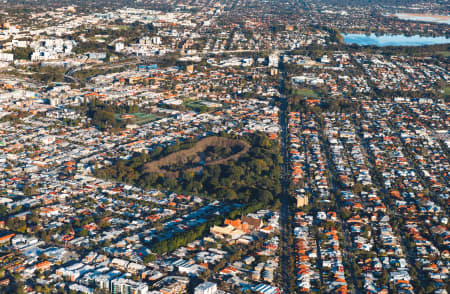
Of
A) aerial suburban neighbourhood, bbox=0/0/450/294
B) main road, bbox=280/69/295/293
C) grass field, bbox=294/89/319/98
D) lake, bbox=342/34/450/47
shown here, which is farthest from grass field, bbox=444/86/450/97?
lake, bbox=342/34/450/47

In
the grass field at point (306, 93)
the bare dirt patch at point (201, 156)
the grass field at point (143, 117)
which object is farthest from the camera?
the grass field at point (306, 93)

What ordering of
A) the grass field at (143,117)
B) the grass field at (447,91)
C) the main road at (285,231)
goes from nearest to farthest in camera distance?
the main road at (285,231), the grass field at (143,117), the grass field at (447,91)

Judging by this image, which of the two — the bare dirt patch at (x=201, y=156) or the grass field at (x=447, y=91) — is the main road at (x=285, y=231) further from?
the grass field at (x=447, y=91)

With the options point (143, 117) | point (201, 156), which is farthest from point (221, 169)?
point (143, 117)

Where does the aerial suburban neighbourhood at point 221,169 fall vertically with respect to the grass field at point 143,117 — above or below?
above

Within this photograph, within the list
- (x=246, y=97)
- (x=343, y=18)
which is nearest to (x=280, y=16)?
(x=343, y=18)

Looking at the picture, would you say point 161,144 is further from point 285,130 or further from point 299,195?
point 299,195

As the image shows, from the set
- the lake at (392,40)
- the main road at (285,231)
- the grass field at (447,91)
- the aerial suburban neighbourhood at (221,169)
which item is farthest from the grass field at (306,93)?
the lake at (392,40)
